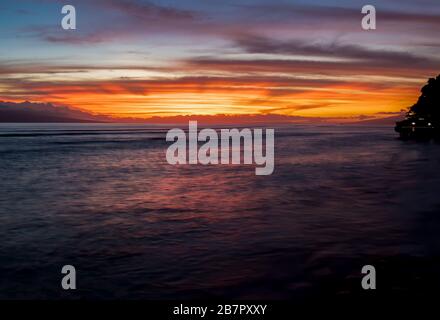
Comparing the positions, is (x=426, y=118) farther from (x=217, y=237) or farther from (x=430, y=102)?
(x=217, y=237)

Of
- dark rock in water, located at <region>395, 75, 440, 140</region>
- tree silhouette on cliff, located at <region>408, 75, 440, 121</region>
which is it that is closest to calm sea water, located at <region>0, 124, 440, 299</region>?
dark rock in water, located at <region>395, 75, 440, 140</region>

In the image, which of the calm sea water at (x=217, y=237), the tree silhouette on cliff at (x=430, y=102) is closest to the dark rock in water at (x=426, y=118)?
the tree silhouette on cliff at (x=430, y=102)

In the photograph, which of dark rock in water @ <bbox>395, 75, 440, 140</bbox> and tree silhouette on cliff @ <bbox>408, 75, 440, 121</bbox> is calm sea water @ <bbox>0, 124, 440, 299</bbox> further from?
tree silhouette on cliff @ <bbox>408, 75, 440, 121</bbox>

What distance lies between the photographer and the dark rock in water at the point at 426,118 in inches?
3785

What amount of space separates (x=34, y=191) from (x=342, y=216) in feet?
57.9

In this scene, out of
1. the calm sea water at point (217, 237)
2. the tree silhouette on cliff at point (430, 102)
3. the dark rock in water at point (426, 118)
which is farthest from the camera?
the tree silhouette on cliff at point (430, 102)

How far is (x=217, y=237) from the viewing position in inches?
572

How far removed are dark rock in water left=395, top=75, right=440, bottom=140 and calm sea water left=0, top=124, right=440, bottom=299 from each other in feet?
241

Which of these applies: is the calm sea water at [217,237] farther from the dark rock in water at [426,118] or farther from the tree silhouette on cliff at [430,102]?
the tree silhouette on cliff at [430,102]

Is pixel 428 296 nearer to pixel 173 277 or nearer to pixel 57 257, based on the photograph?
pixel 173 277

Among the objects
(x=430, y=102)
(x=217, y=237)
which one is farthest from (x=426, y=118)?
(x=217, y=237)

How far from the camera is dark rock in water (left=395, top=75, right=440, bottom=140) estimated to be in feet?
315

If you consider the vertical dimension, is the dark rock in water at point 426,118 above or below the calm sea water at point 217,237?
above

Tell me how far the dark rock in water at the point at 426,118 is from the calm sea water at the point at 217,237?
241 feet
